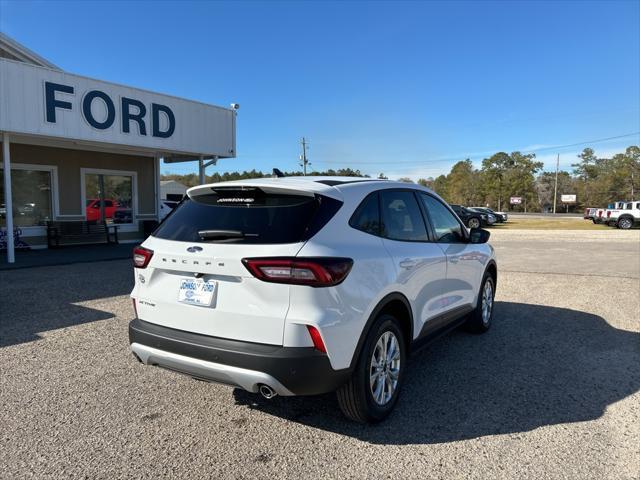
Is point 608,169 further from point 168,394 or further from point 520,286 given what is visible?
point 168,394

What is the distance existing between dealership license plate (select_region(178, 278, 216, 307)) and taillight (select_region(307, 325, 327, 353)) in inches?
27.2

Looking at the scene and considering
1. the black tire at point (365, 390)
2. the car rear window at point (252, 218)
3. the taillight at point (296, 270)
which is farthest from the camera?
the black tire at point (365, 390)

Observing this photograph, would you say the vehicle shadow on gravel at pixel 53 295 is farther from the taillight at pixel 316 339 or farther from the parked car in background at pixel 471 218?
the parked car in background at pixel 471 218

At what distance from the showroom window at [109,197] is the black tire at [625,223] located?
34.2m

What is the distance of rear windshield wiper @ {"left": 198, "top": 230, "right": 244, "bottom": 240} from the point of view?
3.03 m

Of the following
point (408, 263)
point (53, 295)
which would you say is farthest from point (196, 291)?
point (53, 295)

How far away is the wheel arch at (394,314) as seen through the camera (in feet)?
10.0

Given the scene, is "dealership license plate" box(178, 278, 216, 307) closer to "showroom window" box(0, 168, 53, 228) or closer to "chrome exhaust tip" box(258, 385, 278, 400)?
"chrome exhaust tip" box(258, 385, 278, 400)

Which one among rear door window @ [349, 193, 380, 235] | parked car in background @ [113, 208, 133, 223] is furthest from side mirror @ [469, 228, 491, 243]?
parked car in background @ [113, 208, 133, 223]

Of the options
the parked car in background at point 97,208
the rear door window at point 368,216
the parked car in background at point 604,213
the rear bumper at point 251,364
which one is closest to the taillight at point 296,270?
the rear bumper at point 251,364

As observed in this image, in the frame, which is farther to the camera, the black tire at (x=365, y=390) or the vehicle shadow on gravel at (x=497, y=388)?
the vehicle shadow on gravel at (x=497, y=388)

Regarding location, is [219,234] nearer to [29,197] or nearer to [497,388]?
[497,388]

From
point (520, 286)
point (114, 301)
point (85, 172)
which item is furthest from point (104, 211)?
point (520, 286)

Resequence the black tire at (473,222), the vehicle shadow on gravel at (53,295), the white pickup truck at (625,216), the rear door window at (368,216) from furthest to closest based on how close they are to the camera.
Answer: the white pickup truck at (625,216) → the black tire at (473,222) → the vehicle shadow on gravel at (53,295) → the rear door window at (368,216)
